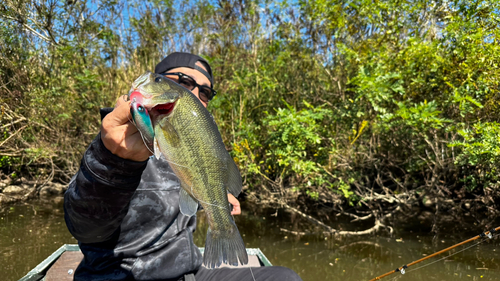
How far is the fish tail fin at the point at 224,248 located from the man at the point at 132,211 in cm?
44

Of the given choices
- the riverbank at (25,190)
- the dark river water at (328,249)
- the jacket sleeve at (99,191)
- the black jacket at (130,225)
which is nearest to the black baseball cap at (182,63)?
the black jacket at (130,225)

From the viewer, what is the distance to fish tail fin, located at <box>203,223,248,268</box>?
1323 mm

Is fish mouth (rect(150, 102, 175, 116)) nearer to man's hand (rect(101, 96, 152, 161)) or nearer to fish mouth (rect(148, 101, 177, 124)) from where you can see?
fish mouth (rect(148, 101, 177, 124))

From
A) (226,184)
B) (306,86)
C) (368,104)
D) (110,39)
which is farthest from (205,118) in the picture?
(110,39)

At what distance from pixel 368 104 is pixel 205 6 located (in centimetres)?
562

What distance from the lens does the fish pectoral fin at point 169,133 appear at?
1.25 m

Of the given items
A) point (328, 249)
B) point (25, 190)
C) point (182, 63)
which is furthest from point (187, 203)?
point (25, 190)

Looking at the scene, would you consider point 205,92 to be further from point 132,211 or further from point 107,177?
point 107,177

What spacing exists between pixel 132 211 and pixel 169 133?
101 cm

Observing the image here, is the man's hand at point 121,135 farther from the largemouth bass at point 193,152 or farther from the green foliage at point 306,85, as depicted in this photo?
the green foliage at point 306,85

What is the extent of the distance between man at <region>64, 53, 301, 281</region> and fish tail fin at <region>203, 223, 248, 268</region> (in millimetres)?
440

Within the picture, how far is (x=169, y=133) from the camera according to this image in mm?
1269

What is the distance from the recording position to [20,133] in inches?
270

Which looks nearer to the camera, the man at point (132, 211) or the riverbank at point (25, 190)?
the man at point (132, 211)
